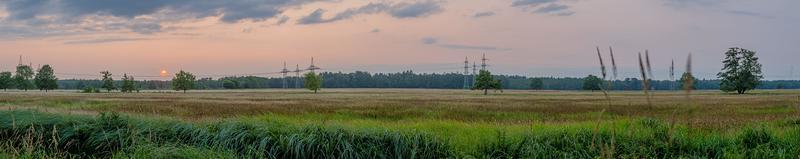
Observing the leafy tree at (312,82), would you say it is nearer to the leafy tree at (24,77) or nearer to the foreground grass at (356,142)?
the leafy tree at (24,77)

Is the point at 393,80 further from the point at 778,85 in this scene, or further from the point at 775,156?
the point at 775,156

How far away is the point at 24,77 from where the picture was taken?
12725cm

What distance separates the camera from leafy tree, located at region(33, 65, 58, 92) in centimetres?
11219

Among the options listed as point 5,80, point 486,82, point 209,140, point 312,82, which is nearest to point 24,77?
point 5,80

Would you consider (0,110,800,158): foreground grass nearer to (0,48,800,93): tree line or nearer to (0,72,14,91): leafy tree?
(0,48,800,93): tree line

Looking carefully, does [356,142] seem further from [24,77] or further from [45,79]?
[24,77]

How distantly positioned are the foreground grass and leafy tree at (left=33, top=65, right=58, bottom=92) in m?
110

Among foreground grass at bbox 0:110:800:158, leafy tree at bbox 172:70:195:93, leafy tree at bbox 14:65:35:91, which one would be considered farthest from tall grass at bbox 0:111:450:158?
leafy tree at bbox 14:65:35:91

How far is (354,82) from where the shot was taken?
198875mm

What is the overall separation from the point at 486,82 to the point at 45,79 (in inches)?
2889

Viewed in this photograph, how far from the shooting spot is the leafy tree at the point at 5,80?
108938mm

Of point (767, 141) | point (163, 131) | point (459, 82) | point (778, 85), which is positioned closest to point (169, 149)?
point (163, 131)

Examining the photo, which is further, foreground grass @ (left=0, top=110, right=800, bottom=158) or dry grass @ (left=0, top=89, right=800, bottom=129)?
dry grass @ (left=0, top=89, right=800, bottom=129)

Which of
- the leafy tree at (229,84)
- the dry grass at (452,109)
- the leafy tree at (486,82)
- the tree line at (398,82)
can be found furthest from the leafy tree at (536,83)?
the dry grass at (452,109)
